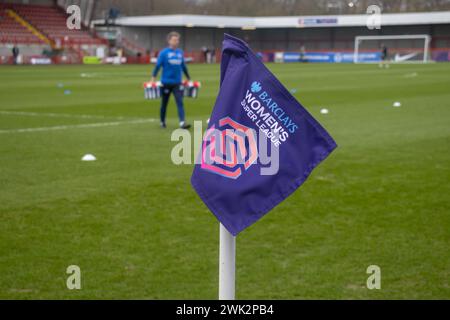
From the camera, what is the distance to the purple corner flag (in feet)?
9.46

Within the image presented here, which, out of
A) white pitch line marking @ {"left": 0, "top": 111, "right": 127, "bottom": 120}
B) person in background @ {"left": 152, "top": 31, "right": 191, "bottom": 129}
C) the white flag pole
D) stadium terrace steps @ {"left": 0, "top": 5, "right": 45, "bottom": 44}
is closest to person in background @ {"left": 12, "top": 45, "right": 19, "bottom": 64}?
stadium terrace steps @ {"left": 0, "top": 5, "right": 45, "bottom": 44}

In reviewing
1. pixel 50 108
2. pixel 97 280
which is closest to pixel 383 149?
pixel 97 280

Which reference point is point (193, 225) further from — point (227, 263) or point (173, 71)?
point (173, 71)

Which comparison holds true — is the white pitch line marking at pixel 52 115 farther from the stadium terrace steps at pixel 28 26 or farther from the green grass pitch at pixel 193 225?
the stadium terrace steps at pixel 28 26

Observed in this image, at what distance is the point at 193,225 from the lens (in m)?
7.13

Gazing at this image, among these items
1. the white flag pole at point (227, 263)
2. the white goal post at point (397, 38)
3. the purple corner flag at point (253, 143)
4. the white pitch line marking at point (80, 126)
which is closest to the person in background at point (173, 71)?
the white pitch line marking at point (80, 126)

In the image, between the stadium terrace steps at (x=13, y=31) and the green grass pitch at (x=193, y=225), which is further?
the stadium terrace steps at (x=13, y=31)

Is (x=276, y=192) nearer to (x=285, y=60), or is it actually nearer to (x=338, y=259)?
(x=338, y=259)

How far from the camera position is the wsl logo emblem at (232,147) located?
291 cm

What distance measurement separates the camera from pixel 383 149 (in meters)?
12.1

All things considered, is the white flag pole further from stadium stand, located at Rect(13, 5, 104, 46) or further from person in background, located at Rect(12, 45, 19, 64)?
stadium stand, located at Rect(13, 5, 104, 46)

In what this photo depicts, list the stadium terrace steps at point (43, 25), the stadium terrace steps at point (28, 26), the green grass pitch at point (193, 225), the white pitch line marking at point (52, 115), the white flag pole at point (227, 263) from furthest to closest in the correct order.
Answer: the stadium terrace steps at point (28, 26) < the stadium terrace steps at point (43, 25) < the white pitch line marking at point (52, 115) < the green grass pitch at point (193, 225) < the white flag pole at point (227, 263)

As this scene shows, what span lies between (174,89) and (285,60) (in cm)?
6269

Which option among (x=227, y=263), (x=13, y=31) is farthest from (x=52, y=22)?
(x=227, y=263)
